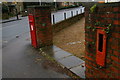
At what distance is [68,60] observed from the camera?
502 centimetres

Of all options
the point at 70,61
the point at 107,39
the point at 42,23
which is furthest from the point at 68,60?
the point at 107,39

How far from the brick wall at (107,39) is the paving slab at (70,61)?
133 centimetres

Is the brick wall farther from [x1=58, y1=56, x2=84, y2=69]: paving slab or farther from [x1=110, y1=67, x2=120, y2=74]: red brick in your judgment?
[x1=58, y1=56, x2=84, y2=69]: paving slab

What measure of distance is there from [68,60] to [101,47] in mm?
2313

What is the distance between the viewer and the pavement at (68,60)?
13.8 feet

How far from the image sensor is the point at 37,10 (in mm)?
6207

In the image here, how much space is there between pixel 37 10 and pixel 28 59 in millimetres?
2346

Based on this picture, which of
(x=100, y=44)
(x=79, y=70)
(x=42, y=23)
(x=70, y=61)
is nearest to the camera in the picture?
(x=100, y=44)

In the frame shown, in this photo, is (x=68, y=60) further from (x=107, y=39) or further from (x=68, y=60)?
(x=107, y=39)

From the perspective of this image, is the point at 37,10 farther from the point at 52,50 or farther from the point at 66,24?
the point at 66,24

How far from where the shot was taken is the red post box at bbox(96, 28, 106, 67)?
2.70 metres

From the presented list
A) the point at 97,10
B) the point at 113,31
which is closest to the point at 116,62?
the point at 113,31

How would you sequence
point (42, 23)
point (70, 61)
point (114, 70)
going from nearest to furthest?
point (114, 70), point (70, 61), point (42, 23)

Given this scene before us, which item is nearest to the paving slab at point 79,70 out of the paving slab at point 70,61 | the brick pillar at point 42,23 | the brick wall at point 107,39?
the paving slab at point 70,61
